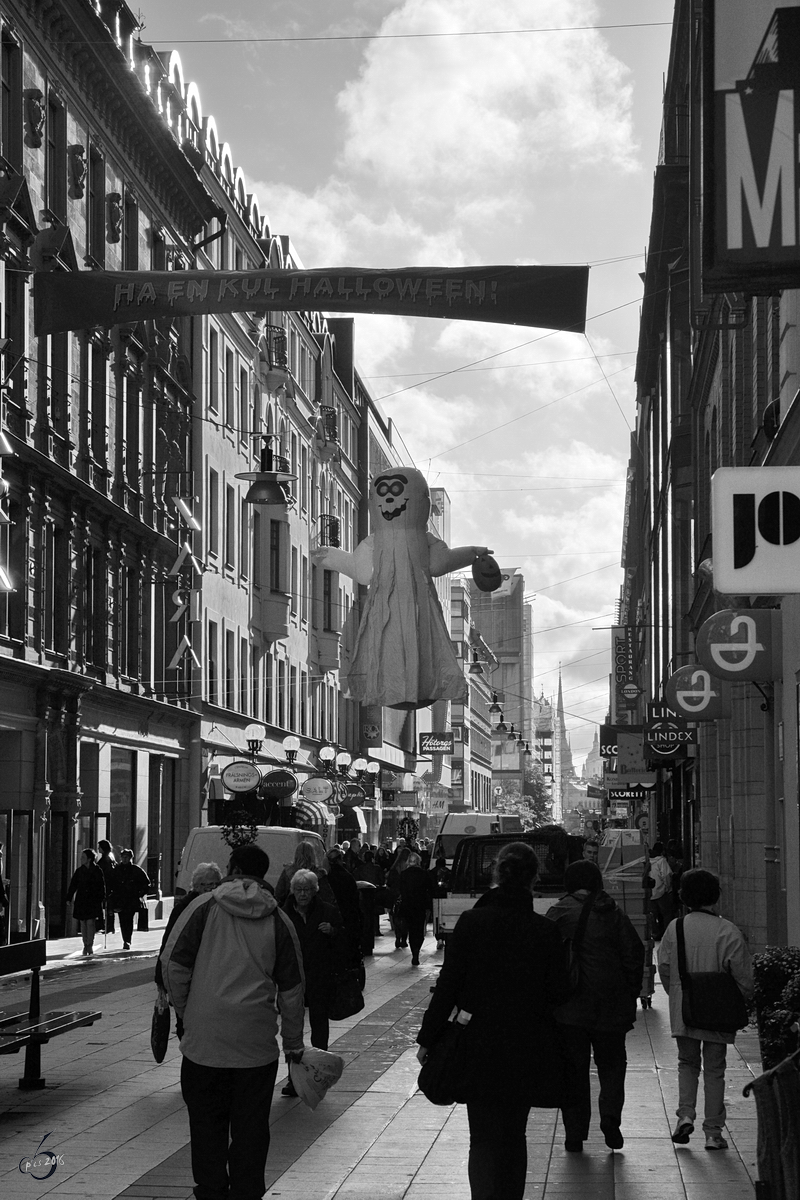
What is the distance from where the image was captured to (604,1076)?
10922mm

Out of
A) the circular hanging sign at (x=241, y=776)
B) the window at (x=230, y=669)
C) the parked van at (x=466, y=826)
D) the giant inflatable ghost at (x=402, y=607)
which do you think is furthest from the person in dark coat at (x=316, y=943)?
the window at (x=230, y=669)

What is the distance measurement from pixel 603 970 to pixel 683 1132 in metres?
1.18

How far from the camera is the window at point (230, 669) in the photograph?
1966 inches

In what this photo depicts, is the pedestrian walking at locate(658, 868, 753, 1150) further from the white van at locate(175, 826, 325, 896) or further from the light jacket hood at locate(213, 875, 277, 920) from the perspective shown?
the white van at locate(175, 826, 325, 896)

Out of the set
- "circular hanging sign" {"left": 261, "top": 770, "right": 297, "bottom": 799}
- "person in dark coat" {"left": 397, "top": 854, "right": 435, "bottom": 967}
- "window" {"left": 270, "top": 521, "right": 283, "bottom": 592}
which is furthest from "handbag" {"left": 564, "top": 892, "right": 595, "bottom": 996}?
"window" {"left": 270, "top": 521, "right": 283, "bottom": 592}

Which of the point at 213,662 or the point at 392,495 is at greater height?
the point at 213,662

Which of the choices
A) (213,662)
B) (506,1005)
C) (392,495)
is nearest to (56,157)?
(213,662)

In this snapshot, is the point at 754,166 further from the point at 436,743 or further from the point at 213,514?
the point at 436,743

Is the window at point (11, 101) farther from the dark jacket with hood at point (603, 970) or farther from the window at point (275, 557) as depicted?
the window at point (275, 557)

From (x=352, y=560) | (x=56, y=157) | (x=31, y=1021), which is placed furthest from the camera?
(x=56, y=157)

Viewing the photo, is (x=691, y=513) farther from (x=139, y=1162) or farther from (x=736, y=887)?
(x=139, y=1162)

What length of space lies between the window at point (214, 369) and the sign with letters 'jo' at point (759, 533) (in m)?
41.7

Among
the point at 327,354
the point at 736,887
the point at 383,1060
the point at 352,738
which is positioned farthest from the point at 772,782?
the point at 352,738

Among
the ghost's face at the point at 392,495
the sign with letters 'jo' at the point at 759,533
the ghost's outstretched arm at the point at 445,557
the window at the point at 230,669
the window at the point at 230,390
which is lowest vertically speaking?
the sign with letters 'jo' at the point at 759,533
